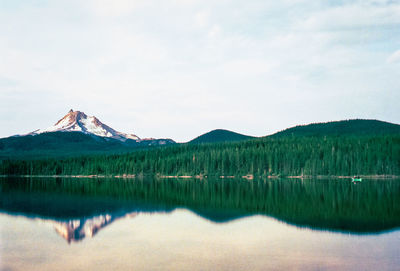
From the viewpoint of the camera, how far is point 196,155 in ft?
573

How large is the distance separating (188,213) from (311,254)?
23.3 metres

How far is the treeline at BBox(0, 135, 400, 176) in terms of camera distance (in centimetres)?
14088

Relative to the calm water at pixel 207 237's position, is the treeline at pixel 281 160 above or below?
above

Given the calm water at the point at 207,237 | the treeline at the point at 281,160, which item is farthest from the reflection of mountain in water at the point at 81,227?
the treeline at the point at 281,160

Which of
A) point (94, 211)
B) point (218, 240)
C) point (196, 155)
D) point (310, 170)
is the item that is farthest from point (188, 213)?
point (196, 155)

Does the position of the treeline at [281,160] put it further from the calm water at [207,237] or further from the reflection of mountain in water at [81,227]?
the reflection of mountain in water at [81,227]

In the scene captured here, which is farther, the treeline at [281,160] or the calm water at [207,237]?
the treeline at [281,160]

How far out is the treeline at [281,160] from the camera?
141 m

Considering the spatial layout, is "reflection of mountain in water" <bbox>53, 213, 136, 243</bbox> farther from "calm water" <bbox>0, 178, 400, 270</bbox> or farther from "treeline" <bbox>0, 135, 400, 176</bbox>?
"treeline" <bbox>0, 135, 400, 176</bbox>

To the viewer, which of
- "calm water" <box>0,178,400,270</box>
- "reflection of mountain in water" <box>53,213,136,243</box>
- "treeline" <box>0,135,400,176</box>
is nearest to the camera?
"calm water" <box>0,178,400,270</box>

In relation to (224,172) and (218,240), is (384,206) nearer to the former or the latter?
(218,240)

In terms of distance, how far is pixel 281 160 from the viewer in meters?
155

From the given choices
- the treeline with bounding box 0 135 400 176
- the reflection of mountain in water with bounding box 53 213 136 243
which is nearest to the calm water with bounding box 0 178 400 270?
the reflection of mountain in water with bounding box 53 213 136 243

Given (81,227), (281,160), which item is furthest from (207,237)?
(281,160)
